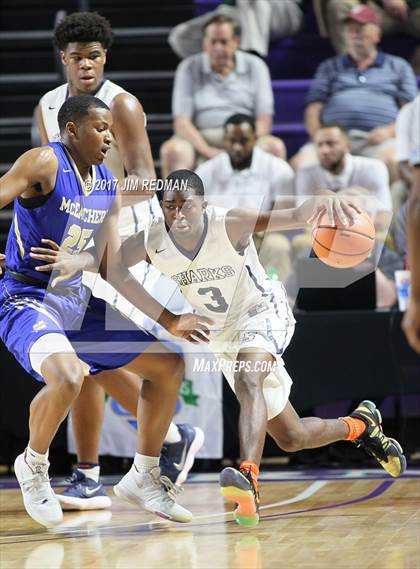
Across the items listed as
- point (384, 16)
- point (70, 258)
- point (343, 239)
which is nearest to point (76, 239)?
point (70, 258)

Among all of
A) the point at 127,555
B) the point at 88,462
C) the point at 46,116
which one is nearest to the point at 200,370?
the point at 88,462

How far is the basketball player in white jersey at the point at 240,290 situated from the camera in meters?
5.00

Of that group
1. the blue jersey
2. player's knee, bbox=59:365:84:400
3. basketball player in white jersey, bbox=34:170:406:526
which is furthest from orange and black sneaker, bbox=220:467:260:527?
the blue jersey

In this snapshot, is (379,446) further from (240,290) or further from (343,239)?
(343,239)

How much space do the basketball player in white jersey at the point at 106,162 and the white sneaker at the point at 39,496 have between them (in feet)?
2.54

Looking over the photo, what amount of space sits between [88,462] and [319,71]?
466 cm

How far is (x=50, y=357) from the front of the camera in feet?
16.2

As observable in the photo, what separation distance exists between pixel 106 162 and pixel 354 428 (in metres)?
1.94

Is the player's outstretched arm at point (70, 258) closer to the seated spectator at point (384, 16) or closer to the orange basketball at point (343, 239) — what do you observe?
the orange basketball at point (343, 239)

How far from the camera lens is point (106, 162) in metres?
6.16

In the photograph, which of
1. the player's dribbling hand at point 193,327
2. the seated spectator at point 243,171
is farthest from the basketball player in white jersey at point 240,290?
the seated spectator at point 243,171

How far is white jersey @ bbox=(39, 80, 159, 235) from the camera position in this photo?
573cm

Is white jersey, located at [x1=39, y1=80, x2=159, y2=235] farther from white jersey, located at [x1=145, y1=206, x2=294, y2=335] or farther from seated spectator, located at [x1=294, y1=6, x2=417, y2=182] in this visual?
seated spectator, located at [x1=294, y1=6, x2=417, y2=182]

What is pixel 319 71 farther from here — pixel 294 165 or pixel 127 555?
pixel 127 555
